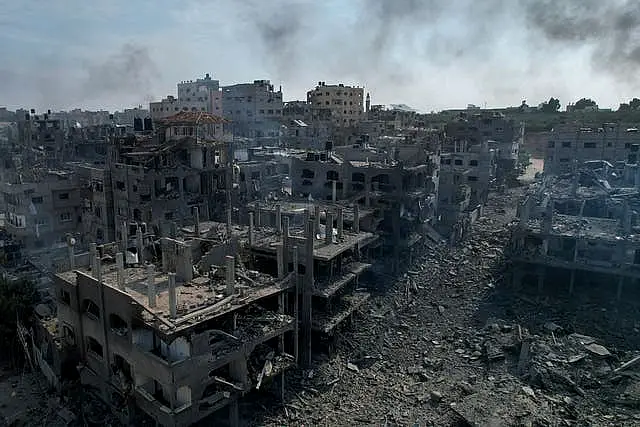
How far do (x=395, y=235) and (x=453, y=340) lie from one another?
13.3 meters

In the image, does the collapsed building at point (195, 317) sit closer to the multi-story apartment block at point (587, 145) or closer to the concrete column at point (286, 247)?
the concrete column at point (286, 247)

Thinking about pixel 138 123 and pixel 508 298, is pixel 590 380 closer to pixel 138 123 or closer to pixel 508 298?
pixel 508 298

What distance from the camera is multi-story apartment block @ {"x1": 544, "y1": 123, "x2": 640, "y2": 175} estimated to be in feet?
198

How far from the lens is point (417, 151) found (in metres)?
50.2

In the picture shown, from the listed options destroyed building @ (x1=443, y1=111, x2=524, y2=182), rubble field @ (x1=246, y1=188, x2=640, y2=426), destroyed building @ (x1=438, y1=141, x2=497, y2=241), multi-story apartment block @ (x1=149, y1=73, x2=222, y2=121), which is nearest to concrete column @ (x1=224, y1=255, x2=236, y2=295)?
rubble field @ (x1=246, y1=188, x2=640, y2=426)

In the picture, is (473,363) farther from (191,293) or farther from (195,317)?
(195,317)

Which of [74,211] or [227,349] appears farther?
[74,211]

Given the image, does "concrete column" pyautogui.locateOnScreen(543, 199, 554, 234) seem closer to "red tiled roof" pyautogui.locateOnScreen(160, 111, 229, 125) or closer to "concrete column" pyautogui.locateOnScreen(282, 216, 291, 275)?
"concrete column" pyautogui.locateOnScreen(282, 216, 291, 275)

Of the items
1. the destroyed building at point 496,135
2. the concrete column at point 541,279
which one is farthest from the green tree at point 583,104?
the concrete column at point 541,279

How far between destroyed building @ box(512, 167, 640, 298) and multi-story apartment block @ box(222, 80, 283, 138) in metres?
53.8

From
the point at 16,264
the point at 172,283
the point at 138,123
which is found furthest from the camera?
the point at 138,123

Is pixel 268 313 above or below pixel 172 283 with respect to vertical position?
below

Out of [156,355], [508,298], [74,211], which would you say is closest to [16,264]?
[74,211]

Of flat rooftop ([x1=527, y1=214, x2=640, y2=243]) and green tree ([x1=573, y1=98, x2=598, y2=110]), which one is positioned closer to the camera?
flat rooftop ([x1=527, y1=214, x2=640, y2=243])
